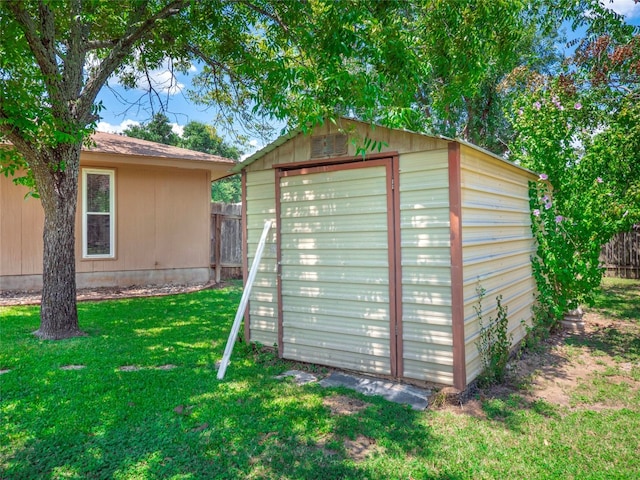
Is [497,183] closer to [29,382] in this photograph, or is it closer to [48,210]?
[29,382]

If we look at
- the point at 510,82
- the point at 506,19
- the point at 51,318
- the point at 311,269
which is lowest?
the point at 51,318

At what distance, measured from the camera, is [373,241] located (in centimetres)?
385

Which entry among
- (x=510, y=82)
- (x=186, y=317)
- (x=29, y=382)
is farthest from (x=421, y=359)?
(x=510, y=82)

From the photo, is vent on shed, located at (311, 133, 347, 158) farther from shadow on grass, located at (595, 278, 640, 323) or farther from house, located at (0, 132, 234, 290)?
house, located at (0, 132, 234, 290)

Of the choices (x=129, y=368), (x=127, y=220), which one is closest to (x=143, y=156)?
(x=127, y=220)

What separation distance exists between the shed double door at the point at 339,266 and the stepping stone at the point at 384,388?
4.4 inches

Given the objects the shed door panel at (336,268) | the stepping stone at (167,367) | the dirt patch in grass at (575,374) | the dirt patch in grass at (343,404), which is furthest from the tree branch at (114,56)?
the dirt patch in grass at (575,374)

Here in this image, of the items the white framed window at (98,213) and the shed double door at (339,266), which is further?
the white framed window at (98,213)

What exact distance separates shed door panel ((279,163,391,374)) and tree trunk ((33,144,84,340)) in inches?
113

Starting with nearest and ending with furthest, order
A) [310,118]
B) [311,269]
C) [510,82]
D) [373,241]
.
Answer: [310,118]
[373,241]
[311,269]
[510,82]

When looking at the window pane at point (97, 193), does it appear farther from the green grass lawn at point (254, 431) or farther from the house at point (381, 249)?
the house at point (381, 249)

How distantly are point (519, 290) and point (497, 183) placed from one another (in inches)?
58.7

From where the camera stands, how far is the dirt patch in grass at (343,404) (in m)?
3.17

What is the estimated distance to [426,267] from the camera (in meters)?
3.57
